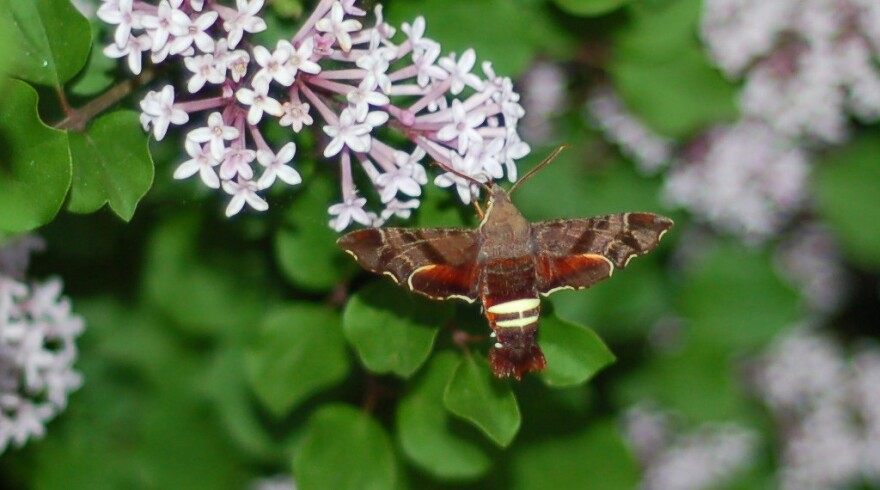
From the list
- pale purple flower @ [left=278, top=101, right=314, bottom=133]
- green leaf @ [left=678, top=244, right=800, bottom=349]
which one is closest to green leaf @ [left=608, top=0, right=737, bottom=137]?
green leaf @ [left=678, top=244, right=800, bottom=349]

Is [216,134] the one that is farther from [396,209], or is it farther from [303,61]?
[396,209]

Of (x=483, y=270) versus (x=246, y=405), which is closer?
(x=483, y=270)

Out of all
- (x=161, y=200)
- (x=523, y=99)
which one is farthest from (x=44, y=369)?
(x=523, y=99)

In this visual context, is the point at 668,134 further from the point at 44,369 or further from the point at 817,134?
the point at 44,369

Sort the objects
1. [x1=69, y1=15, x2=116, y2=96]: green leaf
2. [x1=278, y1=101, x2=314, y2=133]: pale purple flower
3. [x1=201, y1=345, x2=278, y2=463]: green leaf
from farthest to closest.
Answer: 1. [x1=201, y1=345, x2=278, y2=463]: green leaf
2. [x1=69, y1=15, x2=116, y2=96]: green leaf
3. [x1=278, y1=101, x2=314, y2=133]: pale purple flower

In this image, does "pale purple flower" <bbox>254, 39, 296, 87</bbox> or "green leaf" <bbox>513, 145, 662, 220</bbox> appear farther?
"green leaf" <bbox>513, 145, 662, 220</bbox>

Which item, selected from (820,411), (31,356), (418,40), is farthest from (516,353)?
(820,411)

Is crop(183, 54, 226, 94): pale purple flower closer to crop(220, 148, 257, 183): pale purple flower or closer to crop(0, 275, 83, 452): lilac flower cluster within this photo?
crop(220, 148, 257, 183): pale purple flower
